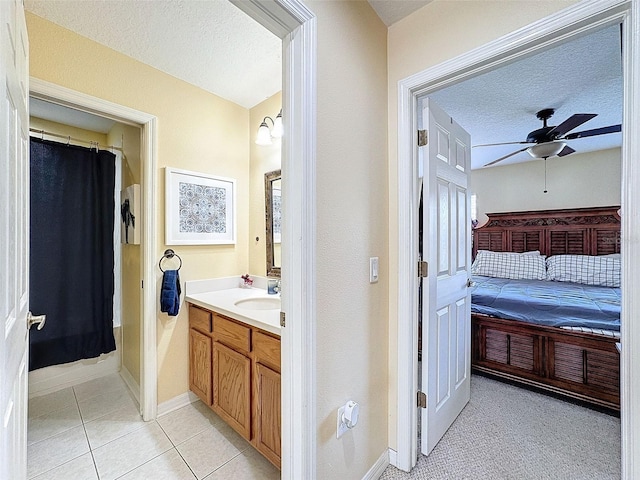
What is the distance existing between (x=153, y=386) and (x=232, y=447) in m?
0.74

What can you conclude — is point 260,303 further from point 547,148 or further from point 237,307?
point 547,148

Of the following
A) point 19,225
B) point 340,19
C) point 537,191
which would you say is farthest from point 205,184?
point 537,191

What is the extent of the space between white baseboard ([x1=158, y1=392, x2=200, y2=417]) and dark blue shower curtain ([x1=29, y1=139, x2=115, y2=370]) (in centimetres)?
93

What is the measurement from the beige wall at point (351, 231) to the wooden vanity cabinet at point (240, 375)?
342 millimetres

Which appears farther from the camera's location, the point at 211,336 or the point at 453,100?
the point at 453,100

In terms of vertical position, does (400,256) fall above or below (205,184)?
below

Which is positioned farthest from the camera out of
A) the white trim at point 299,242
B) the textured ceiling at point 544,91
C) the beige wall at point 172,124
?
the textured ceiling at point 544,91

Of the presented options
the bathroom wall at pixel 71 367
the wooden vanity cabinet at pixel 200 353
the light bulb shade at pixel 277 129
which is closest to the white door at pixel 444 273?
the light bulb shade at pixel 277 129

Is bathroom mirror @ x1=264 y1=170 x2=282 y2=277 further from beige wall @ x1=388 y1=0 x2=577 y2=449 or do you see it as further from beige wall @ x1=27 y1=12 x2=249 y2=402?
beige wall @ x1=388 y1=0 x2=577 y2=449

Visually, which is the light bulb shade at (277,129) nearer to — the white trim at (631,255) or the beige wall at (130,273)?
the beige wall at (130,273)

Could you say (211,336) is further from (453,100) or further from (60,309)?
(453,100)

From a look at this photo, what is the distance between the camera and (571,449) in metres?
1.73

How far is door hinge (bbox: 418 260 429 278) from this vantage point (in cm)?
158

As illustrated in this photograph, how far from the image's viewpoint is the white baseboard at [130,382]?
7.50 feet
